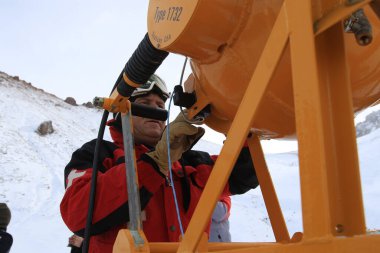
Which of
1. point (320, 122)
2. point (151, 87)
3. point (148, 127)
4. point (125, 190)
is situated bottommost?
point (320, 122)

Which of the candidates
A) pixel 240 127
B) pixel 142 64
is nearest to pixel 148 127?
pixel 142 64

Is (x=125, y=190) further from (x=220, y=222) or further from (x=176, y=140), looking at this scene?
(x=220, y=222)

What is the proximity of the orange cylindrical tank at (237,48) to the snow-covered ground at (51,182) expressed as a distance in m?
7.74

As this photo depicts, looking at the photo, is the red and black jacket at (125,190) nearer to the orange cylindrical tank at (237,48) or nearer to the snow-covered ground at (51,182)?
the orange cylindrical tank at (237,48)

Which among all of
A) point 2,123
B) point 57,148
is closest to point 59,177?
point 57,148

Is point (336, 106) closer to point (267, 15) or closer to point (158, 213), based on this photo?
point (267, 15)

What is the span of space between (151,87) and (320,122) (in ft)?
6.01

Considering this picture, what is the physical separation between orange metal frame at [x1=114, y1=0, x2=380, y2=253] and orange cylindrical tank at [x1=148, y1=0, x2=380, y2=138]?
0.66ft

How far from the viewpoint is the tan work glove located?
1.73 metres

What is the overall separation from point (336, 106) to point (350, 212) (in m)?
0.23

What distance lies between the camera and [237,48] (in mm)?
1226

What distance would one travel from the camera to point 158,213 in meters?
2.21

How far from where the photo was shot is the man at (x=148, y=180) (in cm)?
183

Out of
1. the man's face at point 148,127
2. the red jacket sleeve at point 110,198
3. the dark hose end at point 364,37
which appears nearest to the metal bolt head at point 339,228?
the dark hose end at point 364,37
